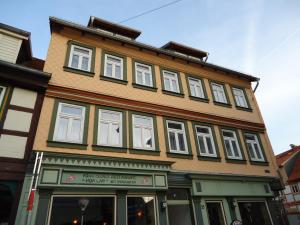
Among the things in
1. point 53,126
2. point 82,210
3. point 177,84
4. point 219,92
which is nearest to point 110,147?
point 53,126

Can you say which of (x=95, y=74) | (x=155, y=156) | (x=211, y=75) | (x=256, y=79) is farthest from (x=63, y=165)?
(x=256, y=79)

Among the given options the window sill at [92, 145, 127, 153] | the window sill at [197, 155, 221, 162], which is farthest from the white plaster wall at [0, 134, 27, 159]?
the window sill at [197, 155, 221, 162]

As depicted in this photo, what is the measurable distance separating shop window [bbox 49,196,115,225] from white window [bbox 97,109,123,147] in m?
2.17

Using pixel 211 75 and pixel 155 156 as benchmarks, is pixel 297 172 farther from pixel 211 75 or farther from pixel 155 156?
pixel 155 156

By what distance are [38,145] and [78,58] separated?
183 inches

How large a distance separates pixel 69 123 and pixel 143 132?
3154 millimetres

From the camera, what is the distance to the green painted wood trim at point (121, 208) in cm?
794

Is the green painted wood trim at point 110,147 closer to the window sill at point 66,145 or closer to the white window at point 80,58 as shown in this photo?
the window sill at point 66,145

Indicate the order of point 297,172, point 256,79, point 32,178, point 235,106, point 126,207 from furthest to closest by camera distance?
point 297,172
point 256,79
point 235,106
point 126,207
point 32,178

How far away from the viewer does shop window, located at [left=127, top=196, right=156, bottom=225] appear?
8.30 m

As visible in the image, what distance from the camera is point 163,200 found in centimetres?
895

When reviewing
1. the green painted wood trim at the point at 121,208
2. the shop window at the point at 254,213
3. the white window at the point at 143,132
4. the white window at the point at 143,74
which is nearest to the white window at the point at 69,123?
the white window at the point at 143,132

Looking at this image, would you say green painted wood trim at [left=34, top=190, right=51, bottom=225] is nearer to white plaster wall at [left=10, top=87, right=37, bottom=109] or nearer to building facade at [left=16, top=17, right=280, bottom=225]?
building facade at [left=16, top=17, right=280, bottom=225]

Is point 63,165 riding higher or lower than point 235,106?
lower
